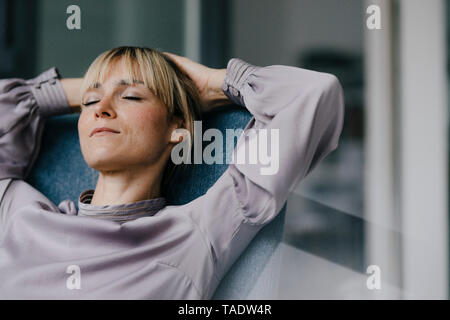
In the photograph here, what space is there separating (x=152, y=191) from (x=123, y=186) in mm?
56

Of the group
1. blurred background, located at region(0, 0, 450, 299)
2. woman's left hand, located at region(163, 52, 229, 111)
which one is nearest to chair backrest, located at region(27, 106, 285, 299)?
woman's left hand, located at region(163, 52, 229, 111)

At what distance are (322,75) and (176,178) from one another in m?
0.34

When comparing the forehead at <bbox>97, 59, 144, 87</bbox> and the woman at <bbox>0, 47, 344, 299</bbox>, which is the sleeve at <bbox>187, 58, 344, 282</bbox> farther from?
the forehead at <bbox>97, 59, 144, 87</bbox>

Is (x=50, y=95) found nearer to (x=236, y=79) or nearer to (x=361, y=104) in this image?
(x=236, y=79)

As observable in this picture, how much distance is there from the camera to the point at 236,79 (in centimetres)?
87

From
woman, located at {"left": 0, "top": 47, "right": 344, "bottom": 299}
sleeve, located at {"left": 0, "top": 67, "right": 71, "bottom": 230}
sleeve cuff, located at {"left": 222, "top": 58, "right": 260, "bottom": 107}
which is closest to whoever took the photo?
woman, located at {"left": 0, "top": 47, "right": 344, "bottom": 299}

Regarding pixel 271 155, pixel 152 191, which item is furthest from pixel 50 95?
pixel 271 155

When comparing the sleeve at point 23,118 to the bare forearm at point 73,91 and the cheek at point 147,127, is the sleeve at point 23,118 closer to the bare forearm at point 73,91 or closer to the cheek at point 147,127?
the bare forearm at point 73,91

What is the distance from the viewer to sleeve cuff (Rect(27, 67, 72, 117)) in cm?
100

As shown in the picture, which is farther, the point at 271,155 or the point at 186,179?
the point at 186,179

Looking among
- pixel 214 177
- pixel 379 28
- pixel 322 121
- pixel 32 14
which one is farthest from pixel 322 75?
pixel 32 14

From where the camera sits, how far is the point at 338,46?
106cm

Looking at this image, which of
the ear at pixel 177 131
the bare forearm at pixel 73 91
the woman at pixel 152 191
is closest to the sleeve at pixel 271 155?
the woman at pixel 152 191

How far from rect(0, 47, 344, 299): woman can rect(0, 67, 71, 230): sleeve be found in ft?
0.09
